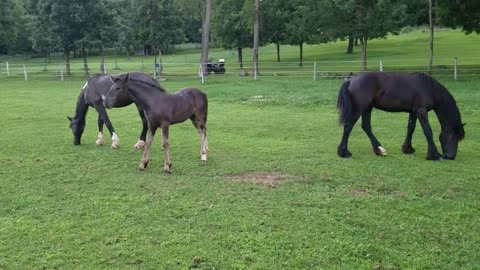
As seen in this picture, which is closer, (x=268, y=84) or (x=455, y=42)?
(x=268, y=84)

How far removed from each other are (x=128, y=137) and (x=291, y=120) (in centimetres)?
460

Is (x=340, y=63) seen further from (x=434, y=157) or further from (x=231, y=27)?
(x=434, y=157)

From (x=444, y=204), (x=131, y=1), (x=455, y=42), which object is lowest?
(x=444, y=204)

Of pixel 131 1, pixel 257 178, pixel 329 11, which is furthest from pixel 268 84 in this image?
pixel 131 1

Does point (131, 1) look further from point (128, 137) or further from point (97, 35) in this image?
point (128, 137)

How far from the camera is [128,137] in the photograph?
448 inches

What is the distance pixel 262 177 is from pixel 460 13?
19896mm

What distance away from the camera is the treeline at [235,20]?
25.8 metres

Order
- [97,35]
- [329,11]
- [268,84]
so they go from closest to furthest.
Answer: [268,84] → [329,11] → [97,35]

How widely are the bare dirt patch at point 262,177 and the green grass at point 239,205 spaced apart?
8 cm

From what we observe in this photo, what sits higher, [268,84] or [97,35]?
[97,35]

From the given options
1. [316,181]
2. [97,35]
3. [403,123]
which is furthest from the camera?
[97,35]

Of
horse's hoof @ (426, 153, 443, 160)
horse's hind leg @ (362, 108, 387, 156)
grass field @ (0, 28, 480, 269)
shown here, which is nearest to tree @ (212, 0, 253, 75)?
grass field @ (0, 28, 480, 269)

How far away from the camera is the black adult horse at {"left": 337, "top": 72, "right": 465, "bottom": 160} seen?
879cm
